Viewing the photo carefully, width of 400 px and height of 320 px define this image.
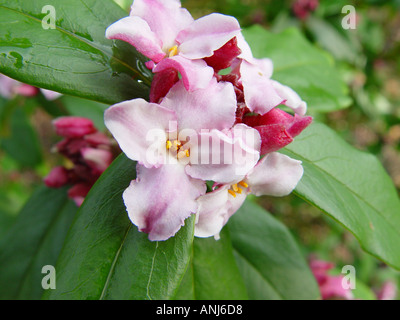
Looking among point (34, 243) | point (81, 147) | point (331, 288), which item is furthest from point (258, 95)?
point (331, 288)

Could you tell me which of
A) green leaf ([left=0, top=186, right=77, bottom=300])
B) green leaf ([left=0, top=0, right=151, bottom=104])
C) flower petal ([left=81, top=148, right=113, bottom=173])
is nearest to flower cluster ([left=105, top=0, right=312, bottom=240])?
green leaf ([left=0, top=0, right=151, bottom=104])

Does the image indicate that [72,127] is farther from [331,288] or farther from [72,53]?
[331,288]

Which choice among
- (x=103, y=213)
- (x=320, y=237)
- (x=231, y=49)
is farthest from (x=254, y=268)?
(x=320, y=237)

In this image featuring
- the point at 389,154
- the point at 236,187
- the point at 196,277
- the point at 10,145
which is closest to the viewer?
the point at 236,187

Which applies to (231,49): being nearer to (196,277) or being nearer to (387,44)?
(196,277)

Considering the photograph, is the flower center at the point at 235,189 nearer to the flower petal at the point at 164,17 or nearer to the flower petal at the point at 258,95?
the flower petal at the point at 258,95
